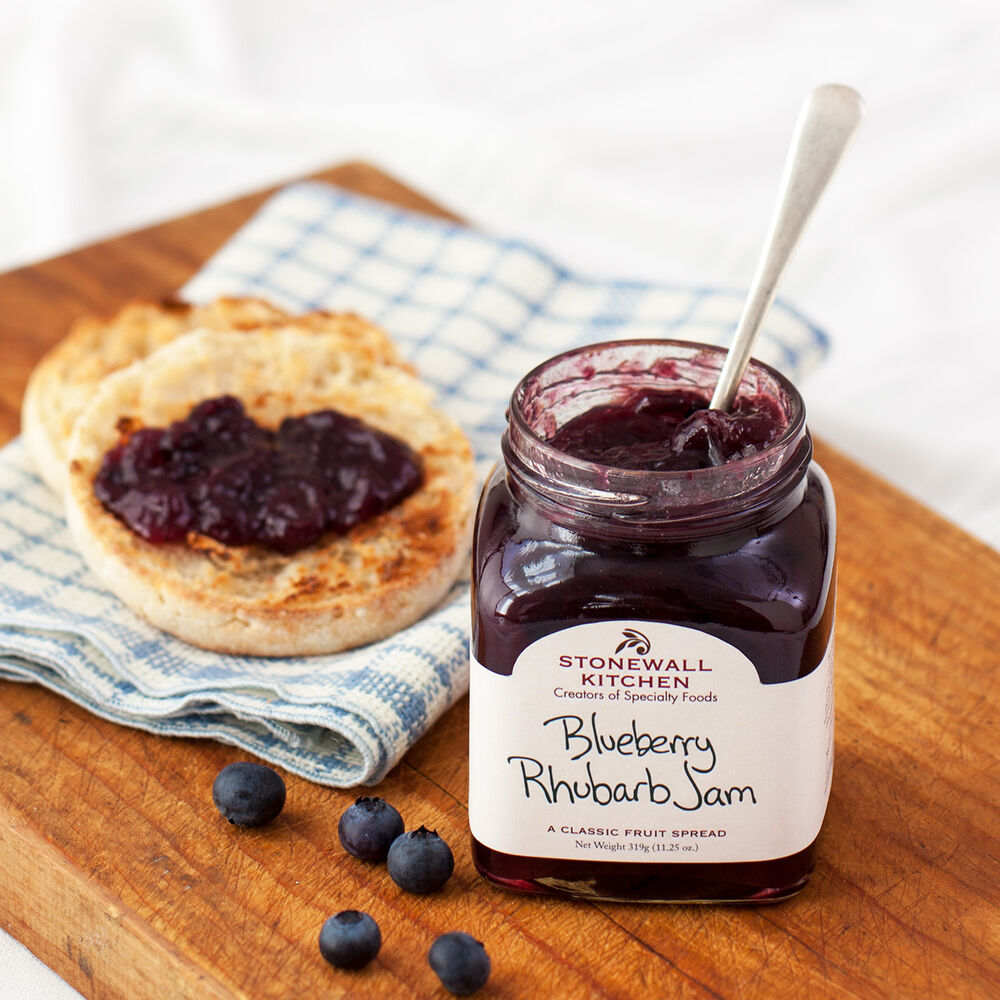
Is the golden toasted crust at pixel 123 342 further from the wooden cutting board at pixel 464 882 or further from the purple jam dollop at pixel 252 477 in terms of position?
the wooden cutting board at pixel 464 882

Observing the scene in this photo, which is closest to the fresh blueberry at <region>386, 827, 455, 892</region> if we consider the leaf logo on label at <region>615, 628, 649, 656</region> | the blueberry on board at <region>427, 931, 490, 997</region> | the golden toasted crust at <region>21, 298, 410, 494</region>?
the blueberry on board at <region>427, 931, 490, 997</region>

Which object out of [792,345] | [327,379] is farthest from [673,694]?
[792,345]

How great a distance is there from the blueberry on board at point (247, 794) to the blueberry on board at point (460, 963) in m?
0.43

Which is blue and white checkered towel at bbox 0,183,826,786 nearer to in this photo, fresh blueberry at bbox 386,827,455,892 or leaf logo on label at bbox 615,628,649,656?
fresh blueberry at bbox 386,827,455,892

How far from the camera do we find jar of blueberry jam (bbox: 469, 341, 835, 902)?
6.22ft

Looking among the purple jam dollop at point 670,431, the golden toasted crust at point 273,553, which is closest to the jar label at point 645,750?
the purple jam dollop at point 670,431

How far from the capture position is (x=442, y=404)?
3.55 metres

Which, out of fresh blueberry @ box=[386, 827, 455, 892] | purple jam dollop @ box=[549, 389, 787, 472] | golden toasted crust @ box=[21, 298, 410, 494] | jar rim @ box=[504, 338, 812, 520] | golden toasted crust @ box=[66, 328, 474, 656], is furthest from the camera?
golden toasted crust @ box=[21, 298, 410, 494]

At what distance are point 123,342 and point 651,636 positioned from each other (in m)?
1.91

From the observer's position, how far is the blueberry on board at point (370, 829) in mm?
2199

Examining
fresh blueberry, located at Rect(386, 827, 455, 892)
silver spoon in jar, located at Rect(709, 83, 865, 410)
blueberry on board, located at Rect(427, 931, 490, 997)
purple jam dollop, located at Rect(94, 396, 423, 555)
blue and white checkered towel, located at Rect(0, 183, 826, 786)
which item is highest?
silver spoon in jar, located at Rect(709, 83, 865, 410)

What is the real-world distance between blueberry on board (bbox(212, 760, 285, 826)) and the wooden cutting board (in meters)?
0.03

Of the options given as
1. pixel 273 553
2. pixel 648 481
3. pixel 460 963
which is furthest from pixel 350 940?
pixel 273 553

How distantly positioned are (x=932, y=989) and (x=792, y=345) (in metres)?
1.87
